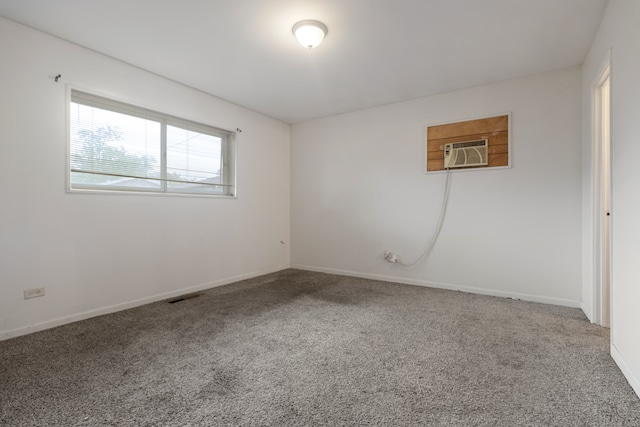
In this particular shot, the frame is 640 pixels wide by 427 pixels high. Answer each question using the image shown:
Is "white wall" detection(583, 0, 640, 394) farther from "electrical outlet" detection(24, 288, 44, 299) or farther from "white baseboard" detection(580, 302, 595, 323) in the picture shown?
"electrical outlet" detection(24, 288, 44, 299)

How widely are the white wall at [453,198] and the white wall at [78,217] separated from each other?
1.52 metres

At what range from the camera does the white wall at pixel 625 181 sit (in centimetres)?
167

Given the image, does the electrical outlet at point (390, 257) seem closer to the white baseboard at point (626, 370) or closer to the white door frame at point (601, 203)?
the white door frame at point (601, 203)

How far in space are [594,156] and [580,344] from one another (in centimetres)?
167

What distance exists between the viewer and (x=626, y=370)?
1771 millimetres

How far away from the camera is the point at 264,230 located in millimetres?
4812

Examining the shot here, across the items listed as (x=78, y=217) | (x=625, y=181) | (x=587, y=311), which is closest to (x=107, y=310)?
(x=78, y=217)

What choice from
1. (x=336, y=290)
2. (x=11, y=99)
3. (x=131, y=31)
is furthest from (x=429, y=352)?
(x=11, y=99)

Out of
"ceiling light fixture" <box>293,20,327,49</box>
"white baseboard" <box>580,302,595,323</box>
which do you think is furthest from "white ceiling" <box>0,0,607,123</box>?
"white baseboard" <box>580,302,595,323</box>

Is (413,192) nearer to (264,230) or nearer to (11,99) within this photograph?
(264,230)

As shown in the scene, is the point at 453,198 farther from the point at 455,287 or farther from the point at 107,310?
the point at 107,310

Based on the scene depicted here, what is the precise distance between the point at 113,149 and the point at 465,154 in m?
4.04

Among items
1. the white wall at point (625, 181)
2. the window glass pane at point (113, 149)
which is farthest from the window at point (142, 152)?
the white wall at point (625, 181)

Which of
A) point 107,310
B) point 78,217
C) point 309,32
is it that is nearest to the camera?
point 309,32
